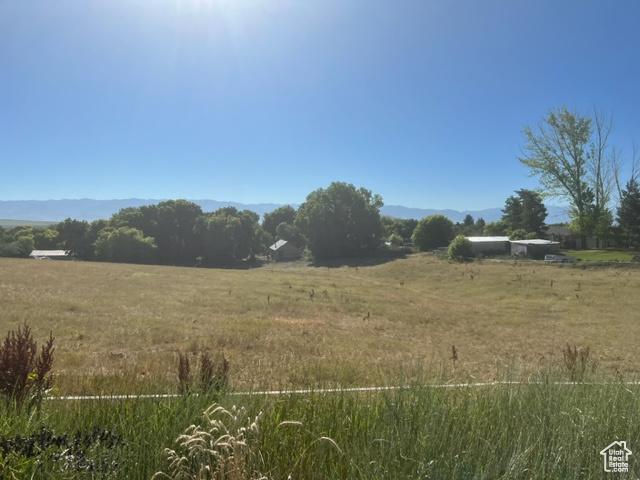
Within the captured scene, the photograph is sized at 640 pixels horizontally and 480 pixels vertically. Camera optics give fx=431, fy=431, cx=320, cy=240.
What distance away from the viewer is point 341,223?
76.7 m

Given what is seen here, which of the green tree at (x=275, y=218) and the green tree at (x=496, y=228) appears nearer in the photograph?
the green tree at (x=496, y=228)

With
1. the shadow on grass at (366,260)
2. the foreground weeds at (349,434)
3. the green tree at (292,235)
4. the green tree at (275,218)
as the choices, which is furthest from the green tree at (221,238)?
the foreground weeds at (349,434)

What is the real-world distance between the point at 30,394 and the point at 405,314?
66.2 ft

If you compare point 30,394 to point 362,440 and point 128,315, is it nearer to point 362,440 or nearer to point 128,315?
point 362,440

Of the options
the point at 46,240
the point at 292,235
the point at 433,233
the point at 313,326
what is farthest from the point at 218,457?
the point at 46,240

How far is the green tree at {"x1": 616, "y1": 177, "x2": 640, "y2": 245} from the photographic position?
6169 cm

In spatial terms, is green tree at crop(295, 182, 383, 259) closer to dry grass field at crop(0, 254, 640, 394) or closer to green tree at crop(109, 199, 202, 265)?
green tree at crop(109, 199, 202, 265)

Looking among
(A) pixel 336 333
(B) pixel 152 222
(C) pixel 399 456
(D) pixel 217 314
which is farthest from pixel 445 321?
(B) pixel 152 222

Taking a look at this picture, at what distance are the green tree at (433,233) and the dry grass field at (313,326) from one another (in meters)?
36.8

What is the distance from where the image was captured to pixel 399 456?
3.04m

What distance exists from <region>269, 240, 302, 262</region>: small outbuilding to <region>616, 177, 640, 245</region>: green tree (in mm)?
54489

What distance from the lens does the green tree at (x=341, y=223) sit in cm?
7612

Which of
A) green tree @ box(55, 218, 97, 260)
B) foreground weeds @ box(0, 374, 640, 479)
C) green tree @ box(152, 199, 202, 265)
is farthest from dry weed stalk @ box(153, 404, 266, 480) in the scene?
green tree @ box(55, 218, 97, 260)

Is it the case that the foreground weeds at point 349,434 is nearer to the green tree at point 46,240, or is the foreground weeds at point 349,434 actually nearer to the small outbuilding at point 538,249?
the small outbuilding at point 538,249
